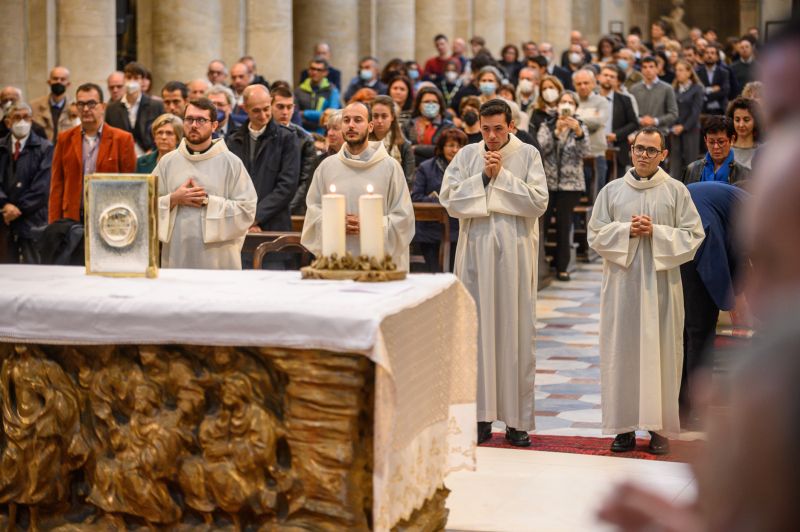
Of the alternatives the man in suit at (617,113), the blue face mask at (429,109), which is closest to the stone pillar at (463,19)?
the man in suit at (617,113)

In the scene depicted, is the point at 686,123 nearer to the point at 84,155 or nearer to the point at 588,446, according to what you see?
the point at 84,155

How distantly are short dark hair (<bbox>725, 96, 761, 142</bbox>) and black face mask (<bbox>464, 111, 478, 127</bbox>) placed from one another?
10.0 ft

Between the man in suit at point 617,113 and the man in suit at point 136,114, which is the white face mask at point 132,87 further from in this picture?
the man in suit at point 617,113

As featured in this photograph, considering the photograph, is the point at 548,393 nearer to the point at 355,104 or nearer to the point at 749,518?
the point at 355,104

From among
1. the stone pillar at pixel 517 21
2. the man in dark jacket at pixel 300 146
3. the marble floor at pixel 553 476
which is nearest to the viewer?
the marble floor at pixel 553 476

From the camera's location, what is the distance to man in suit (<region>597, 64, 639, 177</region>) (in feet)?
54.1

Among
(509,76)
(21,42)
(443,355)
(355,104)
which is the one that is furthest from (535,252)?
(509,76)

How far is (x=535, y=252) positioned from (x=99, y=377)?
134 inches

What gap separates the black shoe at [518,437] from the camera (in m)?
7.46

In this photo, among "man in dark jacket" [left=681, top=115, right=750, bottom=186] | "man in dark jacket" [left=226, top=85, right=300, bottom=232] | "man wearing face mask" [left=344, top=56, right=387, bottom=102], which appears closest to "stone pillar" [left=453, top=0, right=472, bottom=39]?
"man wearing face mask" [left=344, top=56, right=387, bottom=102]

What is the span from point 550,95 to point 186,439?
10051 mm

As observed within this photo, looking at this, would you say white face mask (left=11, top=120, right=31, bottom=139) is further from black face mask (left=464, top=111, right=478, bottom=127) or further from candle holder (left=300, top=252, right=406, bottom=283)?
candle holder (left=300, top=252, right=406, bottom=283)

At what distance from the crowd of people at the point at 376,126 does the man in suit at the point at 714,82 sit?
1.0 inches

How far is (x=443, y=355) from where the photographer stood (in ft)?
16.6
